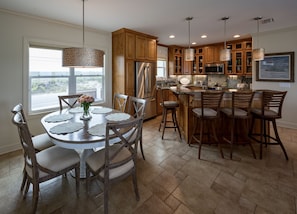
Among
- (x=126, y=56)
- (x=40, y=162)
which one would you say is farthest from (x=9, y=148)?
(x=126, y=56)

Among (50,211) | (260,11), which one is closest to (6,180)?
(50,211)

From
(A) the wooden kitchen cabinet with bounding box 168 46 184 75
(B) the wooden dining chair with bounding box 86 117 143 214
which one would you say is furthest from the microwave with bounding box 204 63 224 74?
(B) the wooden dining chair with bounding box 86 117 143 214

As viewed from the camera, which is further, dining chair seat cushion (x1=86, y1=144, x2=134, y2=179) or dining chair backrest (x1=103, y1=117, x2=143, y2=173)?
dining chair seat cushion (x1=86, y1=144, x2=134, y2=179)

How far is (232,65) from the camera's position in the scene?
6.28 meters

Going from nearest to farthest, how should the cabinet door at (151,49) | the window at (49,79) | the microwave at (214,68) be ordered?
the window at (49,79), the cabinet door at (151,49), the microwave at (214,68)

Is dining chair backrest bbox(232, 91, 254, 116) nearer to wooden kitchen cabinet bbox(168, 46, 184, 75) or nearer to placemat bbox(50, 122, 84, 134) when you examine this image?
placemat bbox(50, 122, 84, 134)

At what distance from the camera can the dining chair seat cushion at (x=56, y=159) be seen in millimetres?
1805

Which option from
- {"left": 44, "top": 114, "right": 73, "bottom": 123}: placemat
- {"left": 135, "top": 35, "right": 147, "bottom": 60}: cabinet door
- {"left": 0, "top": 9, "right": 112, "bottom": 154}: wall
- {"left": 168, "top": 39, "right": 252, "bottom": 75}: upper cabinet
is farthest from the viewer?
{"left": 168, "top": 39, "right": 252, "bottom": 75}: upper cabinet

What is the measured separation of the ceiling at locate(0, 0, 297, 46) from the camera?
295 cm

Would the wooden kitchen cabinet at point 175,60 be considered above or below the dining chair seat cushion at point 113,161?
above

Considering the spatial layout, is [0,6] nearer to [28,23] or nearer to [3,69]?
[28,23]

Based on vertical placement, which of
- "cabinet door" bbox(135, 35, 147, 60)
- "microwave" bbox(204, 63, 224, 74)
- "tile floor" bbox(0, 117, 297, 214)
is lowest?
"tile floor" bbox(0, 117, 297, 214)

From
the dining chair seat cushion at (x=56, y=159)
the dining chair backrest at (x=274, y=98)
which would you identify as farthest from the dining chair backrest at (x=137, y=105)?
the dining chair backrest at (x=274, y=98)

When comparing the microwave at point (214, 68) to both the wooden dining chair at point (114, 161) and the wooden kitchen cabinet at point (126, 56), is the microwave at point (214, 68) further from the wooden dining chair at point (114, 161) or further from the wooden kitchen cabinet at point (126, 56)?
the wooden dining chair at point (114, 161)
